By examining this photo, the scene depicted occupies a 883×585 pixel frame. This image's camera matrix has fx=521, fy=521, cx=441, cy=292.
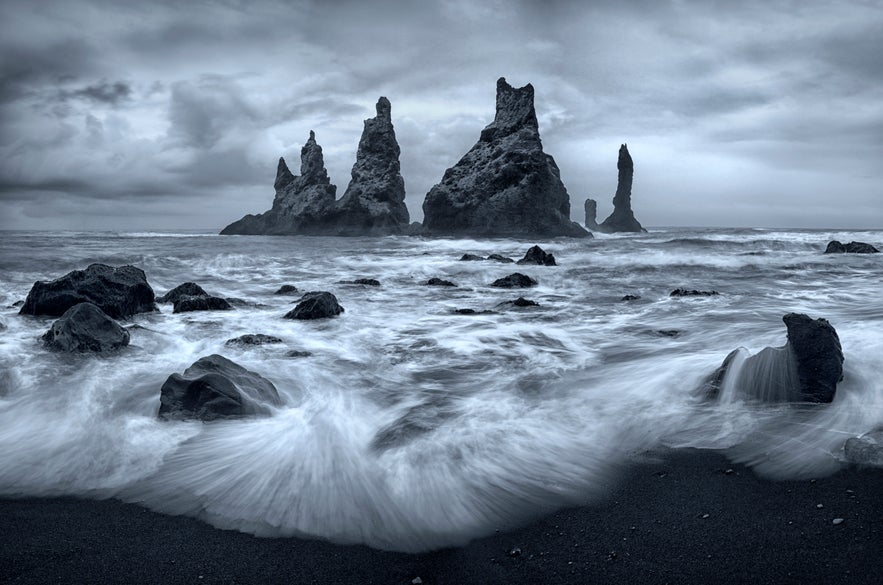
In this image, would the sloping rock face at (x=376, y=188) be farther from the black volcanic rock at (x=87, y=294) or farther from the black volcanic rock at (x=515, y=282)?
the black volcanic rock at (x=87, y=294)

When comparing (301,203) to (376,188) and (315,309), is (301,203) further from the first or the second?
(315,309)

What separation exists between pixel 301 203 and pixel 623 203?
5232 cm

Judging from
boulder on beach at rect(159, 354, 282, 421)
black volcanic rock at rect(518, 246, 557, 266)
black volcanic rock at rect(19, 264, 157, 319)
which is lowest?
boulder on beach at rect(159, 354, 282, 421)

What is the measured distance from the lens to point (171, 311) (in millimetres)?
9055

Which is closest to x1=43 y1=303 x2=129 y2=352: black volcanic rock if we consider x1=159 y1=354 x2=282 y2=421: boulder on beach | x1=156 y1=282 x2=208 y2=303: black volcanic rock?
Result: x1=159 y1=354 x2=282 y2=421: boulder on beach

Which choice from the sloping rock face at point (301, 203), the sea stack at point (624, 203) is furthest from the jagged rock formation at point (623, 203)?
the sloping rock face at point (301, 203)

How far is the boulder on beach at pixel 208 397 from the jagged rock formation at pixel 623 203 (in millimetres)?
88795

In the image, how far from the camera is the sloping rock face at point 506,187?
169 feet

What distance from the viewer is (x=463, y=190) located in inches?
2169

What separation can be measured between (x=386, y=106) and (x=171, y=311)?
Result: 223 feet

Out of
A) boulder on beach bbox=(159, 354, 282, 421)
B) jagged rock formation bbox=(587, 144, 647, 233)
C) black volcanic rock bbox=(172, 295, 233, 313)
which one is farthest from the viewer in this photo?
jagged rock formation bbox=(587, 144, 647, 233)

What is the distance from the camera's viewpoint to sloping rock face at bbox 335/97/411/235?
66.8 meters

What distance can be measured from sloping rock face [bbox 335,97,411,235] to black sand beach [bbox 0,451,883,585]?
6357 centimetres

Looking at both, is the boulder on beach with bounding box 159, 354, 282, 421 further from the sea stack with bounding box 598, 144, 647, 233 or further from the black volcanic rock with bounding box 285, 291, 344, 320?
the sea stack with bounding box 598, 144, 647, 233
